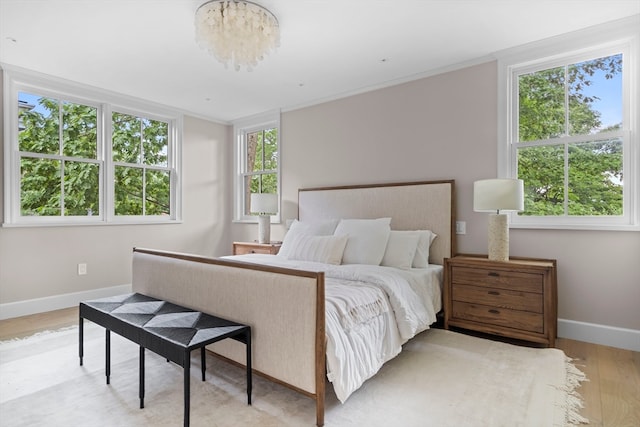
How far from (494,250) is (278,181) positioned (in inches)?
121

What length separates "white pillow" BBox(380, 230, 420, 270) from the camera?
3.09m

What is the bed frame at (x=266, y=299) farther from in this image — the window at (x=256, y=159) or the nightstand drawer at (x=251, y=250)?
the window at (x=256, y=159)

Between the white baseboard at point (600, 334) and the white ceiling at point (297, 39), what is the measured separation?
96.4 inches

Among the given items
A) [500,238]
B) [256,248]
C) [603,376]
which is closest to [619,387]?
[603,376]

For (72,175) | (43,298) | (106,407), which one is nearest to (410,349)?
(106,407)

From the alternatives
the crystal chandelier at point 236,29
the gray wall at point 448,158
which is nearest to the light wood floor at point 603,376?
the gray wall at point 448,158

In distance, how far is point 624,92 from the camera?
9.20 feet

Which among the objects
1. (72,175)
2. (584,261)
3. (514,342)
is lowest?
(514,342)

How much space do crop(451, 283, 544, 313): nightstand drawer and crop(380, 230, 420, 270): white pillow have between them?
451 millimetres

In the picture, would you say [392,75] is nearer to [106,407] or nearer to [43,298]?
[106,407]

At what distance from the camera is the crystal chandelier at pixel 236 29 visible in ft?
7.91

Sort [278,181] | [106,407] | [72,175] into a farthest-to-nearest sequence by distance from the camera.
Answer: [278,181] < [72,175] < [106,407]

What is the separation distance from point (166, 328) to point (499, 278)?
2480 millimetres

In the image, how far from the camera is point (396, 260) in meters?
3.11
